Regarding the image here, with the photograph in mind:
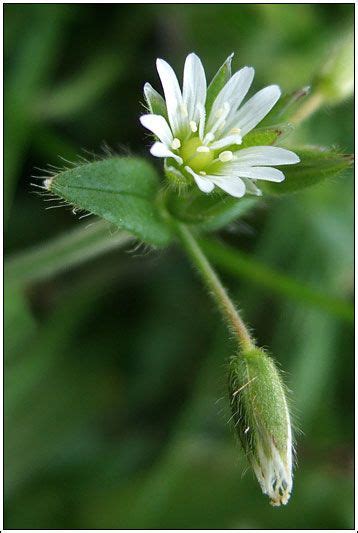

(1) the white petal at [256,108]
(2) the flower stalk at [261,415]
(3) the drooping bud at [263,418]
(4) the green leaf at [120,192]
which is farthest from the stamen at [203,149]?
(3) the drooping bud at [263,418]

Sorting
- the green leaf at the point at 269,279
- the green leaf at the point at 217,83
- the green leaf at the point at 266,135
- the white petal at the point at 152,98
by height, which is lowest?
the green leaf at the point at 269,279

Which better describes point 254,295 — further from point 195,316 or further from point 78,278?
point 78,278

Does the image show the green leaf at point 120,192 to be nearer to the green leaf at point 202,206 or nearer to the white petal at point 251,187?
the green leaf at point 202,206

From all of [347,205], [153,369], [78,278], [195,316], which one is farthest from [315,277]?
[78,278]

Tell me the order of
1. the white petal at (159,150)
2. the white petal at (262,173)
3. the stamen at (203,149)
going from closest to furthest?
the white petal at (159,150) < the white petal at (262,173) < the stamen at (203,149)

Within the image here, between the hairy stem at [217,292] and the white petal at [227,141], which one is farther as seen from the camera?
the hairy stem at [217,292]

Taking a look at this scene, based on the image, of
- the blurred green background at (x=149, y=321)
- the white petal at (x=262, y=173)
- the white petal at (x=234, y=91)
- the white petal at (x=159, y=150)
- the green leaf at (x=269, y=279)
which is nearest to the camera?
the white petal at (x=159, y=150)

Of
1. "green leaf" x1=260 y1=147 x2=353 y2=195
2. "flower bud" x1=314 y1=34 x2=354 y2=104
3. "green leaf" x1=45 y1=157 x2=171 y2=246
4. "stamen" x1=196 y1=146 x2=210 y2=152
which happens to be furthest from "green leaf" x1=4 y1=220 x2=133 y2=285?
"flower bud" x1=314 y1=34 x2=354 y2=104

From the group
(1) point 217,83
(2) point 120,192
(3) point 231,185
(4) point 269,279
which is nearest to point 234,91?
(1) point 217,83

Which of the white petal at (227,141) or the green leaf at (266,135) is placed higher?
the white petal at (227,141)
